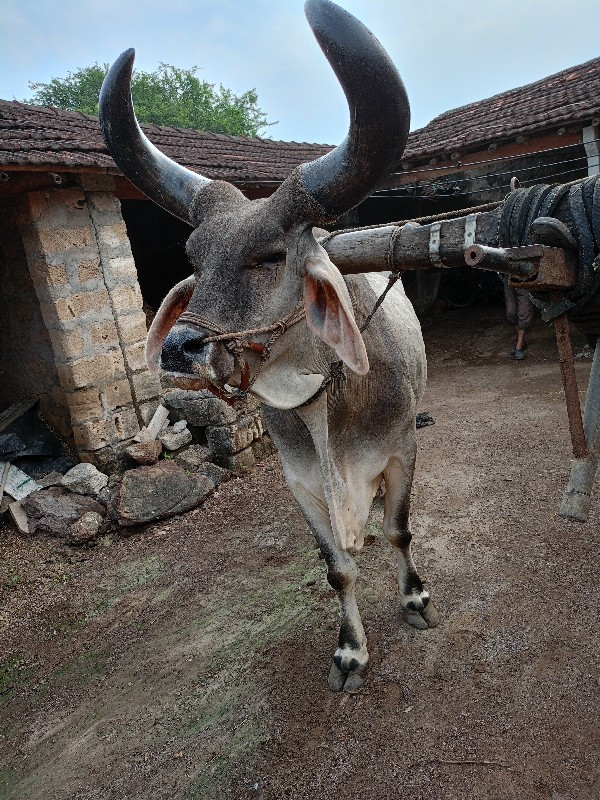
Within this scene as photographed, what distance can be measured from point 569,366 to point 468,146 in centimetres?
709

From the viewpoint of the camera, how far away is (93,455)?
4953mm

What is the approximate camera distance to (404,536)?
2.87 metres

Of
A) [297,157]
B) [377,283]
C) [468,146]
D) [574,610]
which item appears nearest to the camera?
[574,610]

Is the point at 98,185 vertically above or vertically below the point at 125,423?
above

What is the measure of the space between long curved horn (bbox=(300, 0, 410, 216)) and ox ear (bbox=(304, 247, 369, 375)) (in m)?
0.22

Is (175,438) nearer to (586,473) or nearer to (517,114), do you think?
(586,473)

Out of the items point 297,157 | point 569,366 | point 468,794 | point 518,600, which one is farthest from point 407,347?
point 297,157

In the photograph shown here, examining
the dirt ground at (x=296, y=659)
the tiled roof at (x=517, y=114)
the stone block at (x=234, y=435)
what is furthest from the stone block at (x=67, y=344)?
the tiled roof at (x=517, y=114)

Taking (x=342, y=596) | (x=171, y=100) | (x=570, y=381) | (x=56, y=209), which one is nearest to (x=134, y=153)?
(x=570, y=381)

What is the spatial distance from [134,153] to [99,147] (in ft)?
10.7

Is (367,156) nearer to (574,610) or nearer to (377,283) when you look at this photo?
(377,283)

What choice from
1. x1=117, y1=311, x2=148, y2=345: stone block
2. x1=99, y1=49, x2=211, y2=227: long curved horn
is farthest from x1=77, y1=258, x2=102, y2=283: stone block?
x1=99, y1=49, x2=211, y2=227: long curved horn

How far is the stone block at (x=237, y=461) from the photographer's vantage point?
520cm

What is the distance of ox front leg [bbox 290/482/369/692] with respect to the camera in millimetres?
2551
